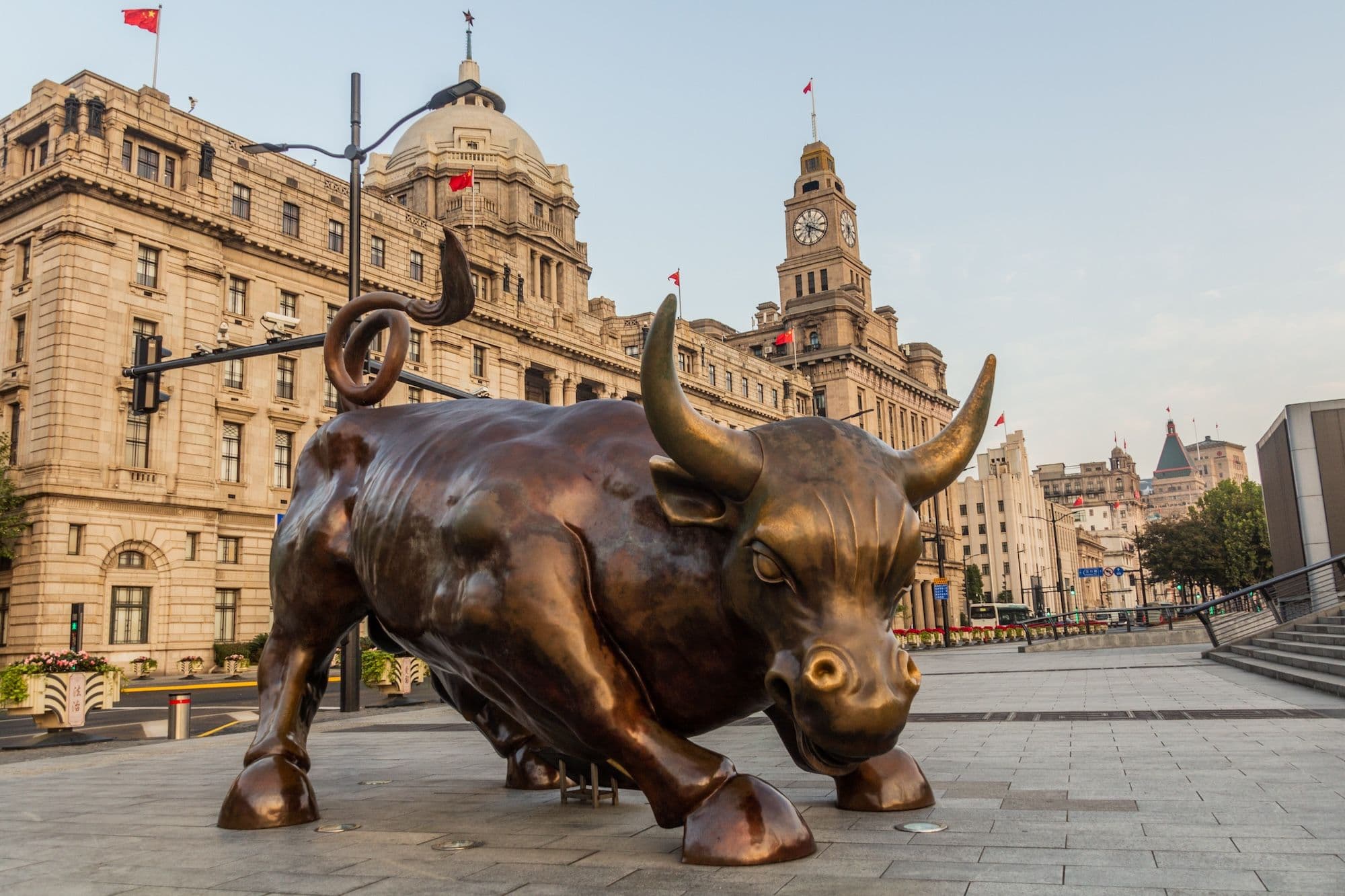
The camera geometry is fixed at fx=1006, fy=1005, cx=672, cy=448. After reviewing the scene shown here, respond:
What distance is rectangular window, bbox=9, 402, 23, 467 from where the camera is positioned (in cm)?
2969

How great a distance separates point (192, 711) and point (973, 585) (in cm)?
7886

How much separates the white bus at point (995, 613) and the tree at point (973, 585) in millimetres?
1283

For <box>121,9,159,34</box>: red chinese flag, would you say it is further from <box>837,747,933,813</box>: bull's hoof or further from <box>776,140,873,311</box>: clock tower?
<box>776,140,873,311</box>: clock tower

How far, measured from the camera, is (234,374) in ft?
113

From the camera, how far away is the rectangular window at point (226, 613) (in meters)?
32.5

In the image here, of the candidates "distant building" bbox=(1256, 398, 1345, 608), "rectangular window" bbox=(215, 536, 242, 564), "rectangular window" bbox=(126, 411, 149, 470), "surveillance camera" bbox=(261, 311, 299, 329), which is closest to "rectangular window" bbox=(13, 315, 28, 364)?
"rectangular window" bbox=(126, 411, 149, 470)

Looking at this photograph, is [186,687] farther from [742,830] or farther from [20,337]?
[742,830]

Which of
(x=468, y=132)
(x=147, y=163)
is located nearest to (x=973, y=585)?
(x=468, y=132)

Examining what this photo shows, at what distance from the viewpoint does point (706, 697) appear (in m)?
3.49

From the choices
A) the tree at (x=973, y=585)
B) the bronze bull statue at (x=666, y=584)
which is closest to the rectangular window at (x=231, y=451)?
the bronze bull statue at (x=666, y=584)

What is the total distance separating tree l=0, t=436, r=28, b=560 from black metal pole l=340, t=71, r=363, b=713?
17.6 m

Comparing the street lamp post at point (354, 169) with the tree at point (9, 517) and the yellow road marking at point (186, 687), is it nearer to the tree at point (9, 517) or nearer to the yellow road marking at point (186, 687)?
the yellow road marking at point (186, 687)

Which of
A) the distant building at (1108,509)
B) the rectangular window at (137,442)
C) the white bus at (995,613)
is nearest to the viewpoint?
the rectangular window at (137,442)

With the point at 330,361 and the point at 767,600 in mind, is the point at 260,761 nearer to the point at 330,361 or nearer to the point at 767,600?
the point at 330,361
